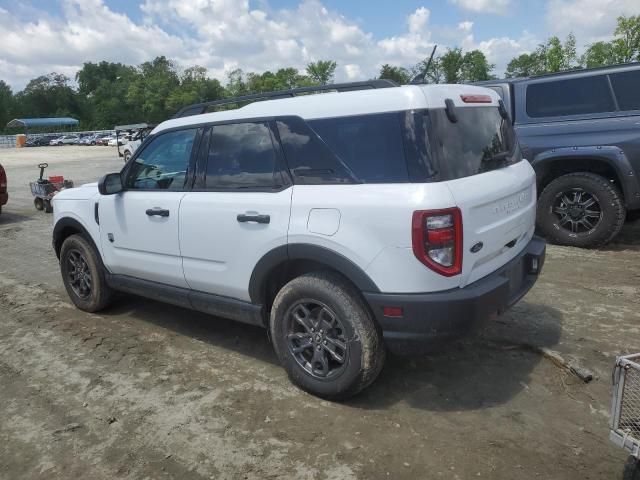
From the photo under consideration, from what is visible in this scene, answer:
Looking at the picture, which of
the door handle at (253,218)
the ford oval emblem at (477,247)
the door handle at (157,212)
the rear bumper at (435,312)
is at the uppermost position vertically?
the door handle at (253,218)

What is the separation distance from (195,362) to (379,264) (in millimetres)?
1830

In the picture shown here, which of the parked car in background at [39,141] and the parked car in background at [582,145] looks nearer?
the parked car in background at [582,145]

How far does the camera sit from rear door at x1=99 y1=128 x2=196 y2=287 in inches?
156

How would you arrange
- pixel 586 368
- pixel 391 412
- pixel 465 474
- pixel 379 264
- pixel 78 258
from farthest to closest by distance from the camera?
1. pixel 78 258
2. pixel 586 368
3. pixel 391 412
4. pixel 379 264
5. pixel 465 474

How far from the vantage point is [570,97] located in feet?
21.0

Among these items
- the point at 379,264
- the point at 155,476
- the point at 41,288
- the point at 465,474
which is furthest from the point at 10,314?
the point at 465,474

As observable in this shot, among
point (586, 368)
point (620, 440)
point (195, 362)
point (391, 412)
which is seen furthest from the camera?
point (195, 362)

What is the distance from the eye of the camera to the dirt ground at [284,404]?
8.98 ft

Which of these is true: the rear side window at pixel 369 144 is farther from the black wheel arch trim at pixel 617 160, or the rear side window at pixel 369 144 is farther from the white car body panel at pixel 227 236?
the black wheel arch trim at pixel 617 160

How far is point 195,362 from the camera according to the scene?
13.0 feet

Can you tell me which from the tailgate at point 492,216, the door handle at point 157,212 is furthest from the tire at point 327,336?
the door handle at point 157,212

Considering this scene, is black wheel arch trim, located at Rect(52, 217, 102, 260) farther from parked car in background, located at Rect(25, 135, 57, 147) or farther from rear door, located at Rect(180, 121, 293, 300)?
parked car in background, located at Rect(25, 135, 57, 147)

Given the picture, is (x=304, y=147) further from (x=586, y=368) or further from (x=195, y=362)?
(x=586, y=368)

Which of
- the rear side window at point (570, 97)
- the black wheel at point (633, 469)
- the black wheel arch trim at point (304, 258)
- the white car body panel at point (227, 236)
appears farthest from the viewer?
the rear side window at point (570, 97)
